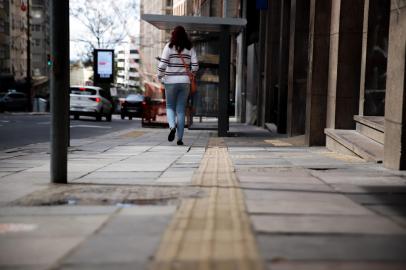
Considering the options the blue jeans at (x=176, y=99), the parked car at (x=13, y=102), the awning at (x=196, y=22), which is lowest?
the parked car at (x=13, y=102)

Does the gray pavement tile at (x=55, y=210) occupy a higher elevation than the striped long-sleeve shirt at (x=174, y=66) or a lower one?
lower

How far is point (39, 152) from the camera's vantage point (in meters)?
9.95

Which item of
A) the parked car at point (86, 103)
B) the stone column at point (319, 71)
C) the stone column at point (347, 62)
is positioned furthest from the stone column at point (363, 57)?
the parked car at point (86, 103)

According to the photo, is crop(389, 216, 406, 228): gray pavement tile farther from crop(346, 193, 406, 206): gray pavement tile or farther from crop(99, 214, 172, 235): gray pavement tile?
crop(99, 214, 172, 235): gray pavement tile

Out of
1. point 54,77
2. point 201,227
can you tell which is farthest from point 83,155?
point 201,227

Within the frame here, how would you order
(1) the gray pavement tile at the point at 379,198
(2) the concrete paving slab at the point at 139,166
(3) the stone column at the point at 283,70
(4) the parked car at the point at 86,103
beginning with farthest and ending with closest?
(4) the parked car at the point at 86,103 < (3) the stone column at the point at 283,70 < (2) the concrete paving slab at the point at 139,166 < (1) the gray pavement tile at the point at 379,198

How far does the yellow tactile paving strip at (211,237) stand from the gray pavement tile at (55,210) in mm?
556

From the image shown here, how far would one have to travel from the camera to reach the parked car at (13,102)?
5281cm

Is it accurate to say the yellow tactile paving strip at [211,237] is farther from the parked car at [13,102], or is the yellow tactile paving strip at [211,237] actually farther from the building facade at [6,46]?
the building facade at [6,46]

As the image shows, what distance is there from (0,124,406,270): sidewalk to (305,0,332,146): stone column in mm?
3739

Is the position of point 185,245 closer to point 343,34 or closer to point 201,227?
point 201,227

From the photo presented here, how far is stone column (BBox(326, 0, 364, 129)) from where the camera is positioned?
9.89 metres

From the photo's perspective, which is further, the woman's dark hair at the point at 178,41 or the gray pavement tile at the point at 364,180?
the woman's dark hair at the point at 178,41

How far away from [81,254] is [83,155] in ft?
19.8
